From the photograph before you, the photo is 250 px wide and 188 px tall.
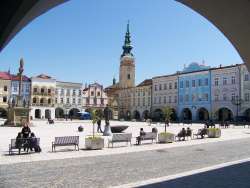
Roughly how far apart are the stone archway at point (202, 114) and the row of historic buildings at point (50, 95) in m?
27.9

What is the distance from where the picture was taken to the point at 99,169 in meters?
10.3

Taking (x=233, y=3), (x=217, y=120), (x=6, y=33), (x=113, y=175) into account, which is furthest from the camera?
(x=217, y=120)

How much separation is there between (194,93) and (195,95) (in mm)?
561

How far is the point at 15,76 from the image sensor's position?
7575 centimetres

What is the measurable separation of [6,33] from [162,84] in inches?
2722

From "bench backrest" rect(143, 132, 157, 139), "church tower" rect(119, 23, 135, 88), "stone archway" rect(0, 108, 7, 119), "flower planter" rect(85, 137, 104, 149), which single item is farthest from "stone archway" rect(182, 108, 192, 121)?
"flower planter" rect(85, 137, 104, 149)

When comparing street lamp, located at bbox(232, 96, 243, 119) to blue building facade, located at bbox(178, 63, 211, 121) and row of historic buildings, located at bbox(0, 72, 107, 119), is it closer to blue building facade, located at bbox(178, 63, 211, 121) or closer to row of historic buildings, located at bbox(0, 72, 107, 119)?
blue building facade, located at bbox(178, 63, 211, 121)

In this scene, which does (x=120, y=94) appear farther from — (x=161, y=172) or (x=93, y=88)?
(x=161, y=172)

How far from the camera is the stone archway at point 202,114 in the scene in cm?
6203

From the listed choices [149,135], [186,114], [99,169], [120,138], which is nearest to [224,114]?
[186,114]

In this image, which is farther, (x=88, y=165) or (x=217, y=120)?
(x=217, y=120)

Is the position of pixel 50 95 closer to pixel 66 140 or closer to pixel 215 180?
pixel 66 140

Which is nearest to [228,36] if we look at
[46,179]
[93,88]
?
[46,179]

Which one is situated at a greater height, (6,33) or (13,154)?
(6,33)
